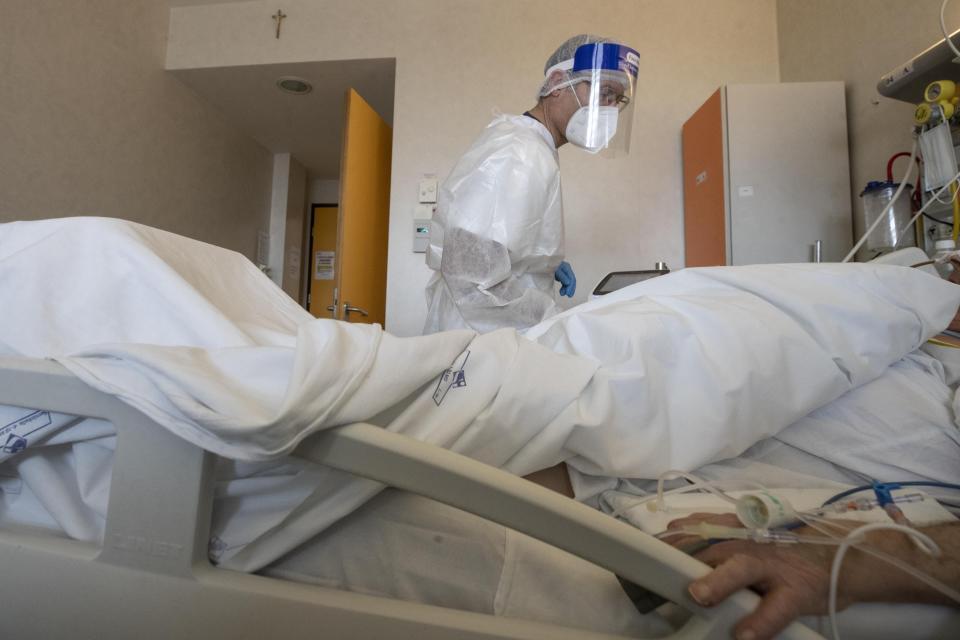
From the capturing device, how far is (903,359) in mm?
729

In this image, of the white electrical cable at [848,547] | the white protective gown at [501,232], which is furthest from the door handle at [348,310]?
the white electrical cable at [848,547]

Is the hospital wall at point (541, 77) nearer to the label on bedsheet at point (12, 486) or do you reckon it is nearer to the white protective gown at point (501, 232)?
the white protective gown at point (501, 232)

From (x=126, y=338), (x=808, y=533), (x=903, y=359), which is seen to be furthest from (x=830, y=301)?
(x=126, y=338)

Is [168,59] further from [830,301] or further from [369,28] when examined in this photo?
[830,301]

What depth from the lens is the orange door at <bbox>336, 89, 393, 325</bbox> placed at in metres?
2.26

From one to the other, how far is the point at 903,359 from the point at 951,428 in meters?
0.13

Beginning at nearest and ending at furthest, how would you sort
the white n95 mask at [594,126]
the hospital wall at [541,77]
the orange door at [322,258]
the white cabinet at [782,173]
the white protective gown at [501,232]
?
the white protective gown at [501,232], the white n95 mask at [594,126], the white cabinet at [782,173], the hospital wall at [541,77], the orange door at [322,258]

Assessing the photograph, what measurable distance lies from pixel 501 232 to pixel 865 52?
4.95ft

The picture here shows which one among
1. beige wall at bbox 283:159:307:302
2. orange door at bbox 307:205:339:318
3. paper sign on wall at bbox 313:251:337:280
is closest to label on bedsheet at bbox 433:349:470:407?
beige wall at bbox 283:159:307:302

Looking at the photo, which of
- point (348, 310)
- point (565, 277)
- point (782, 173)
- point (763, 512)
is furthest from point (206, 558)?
point (782, 173)

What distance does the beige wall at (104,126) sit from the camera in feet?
6.07

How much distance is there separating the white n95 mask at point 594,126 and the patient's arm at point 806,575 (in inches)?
50.4

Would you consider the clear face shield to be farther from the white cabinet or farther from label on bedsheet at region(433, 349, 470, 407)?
label on bedsheet at region(433, 349, 470, 407)

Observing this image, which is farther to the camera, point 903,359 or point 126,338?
point 903,359
